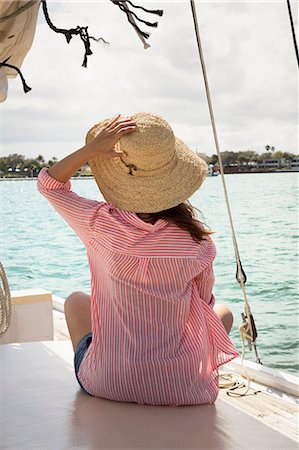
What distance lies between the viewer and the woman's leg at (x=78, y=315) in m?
1.69

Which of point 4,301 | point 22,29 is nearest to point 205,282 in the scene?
point 4,301

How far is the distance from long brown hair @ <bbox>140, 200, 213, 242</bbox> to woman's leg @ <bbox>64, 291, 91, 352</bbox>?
1.03 feet

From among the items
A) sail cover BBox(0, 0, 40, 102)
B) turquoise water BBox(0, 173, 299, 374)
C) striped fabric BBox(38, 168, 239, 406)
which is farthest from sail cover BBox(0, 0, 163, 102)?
turquoise water BBox(0, 173, 299, 374)

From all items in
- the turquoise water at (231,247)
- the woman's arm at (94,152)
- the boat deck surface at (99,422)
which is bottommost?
the turquoise water at (231,247)

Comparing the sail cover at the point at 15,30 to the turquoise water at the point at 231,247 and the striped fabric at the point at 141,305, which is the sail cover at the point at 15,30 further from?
the turquoise water at the point at 231,247

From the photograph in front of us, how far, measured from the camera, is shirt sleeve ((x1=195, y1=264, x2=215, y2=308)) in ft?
5.16

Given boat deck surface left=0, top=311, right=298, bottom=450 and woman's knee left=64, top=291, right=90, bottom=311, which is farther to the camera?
woman's knee left=64, top=291, right=90, bottom=311

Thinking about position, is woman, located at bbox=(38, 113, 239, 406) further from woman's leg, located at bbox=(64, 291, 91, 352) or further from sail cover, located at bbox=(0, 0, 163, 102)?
sail cover, located at bbox=(0, 0, 163, 102)

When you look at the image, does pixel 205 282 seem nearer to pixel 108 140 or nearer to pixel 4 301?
pixel 108 140

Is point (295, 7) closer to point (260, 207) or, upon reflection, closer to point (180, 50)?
point (180, 50)

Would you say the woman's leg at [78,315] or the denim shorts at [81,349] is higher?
the woman's leg at [78,315]

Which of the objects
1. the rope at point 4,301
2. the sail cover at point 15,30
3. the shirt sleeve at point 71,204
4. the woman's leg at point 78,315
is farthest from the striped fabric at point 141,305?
the sail cover at point 15,30

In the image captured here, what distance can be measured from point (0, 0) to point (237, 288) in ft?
40.0

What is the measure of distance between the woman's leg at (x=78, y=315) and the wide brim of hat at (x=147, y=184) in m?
0.30
